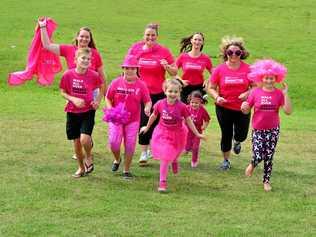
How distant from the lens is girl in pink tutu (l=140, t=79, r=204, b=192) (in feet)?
30.2

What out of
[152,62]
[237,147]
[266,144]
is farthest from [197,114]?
[266,144]

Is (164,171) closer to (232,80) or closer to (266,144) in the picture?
(266,144)

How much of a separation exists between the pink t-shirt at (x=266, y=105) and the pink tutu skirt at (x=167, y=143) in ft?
3.37

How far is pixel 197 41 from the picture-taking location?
1115cm

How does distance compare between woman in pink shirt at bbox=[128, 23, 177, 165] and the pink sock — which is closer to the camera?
the pink sock

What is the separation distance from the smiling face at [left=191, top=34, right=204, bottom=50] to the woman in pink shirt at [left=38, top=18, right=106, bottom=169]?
1768 mm

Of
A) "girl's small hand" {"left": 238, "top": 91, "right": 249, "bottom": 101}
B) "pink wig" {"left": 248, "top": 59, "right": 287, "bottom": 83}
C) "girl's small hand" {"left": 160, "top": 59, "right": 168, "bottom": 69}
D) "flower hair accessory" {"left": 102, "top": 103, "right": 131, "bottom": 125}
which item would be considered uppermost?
"pink wig" {"left": 248, "top": 59, "right": 287, "bottom": 83}

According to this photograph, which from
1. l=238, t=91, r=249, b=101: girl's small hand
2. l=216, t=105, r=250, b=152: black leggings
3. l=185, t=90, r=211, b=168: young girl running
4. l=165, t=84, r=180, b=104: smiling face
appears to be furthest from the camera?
l=185, t=90, r=211, b=168: young girl running

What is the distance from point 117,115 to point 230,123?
207cm

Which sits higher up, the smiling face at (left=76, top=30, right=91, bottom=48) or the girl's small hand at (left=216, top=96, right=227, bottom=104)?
the smiling face at (left=76, top=30, right=91, bottom=48)

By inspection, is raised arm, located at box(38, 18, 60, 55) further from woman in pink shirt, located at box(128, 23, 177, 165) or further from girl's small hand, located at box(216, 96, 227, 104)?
girl's small hand, located at box(216, 96, 227, 104)

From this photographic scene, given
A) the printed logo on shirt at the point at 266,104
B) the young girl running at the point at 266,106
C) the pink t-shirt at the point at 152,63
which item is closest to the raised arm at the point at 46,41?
the pink t-shirt at the point at 152,63

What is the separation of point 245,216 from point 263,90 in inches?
78.9

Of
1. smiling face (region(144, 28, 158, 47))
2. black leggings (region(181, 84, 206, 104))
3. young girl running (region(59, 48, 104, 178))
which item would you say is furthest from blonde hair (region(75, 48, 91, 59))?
black leggings (region(181, 84, 206, 104))
